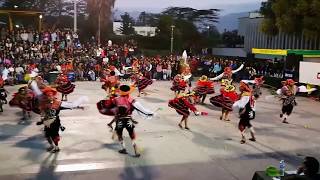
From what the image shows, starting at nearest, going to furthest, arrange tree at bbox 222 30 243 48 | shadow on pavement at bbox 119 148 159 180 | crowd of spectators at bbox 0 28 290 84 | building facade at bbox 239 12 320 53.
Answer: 1. shadow on pavement at bbox 119 148 159 180
2. crowd of spectators at bbox 0 28 290 84
3. building facade at bbox 239 12 320 53
4. tree at bbox 222 30 243 48

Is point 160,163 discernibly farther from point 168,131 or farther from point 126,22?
point 126,22

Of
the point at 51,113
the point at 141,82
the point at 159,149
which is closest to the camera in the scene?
the point at 51,113

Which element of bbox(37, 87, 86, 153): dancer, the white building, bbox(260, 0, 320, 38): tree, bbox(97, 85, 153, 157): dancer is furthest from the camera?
the white building

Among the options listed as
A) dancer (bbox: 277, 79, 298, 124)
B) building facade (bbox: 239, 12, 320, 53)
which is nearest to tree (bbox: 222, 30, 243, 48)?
building facade (bbox: 239, 12, 320, 53)

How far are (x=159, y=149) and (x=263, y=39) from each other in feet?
91.6

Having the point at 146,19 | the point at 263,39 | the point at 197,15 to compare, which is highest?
the point at 197,15

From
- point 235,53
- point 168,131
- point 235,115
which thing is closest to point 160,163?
point 168,131

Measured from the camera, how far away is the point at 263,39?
37.2 m

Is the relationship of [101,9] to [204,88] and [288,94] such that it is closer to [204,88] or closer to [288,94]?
[204,88]

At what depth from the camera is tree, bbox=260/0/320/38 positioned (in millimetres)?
27516

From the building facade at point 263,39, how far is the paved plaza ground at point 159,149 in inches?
647

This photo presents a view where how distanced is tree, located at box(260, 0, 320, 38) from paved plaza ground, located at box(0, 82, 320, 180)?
1266 cm

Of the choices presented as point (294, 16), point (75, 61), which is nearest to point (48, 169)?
point (75, 61)

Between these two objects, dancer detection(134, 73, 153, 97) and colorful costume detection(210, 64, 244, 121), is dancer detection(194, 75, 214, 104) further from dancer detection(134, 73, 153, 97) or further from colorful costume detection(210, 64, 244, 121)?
dancer detection(134, 73, 153, 97)
